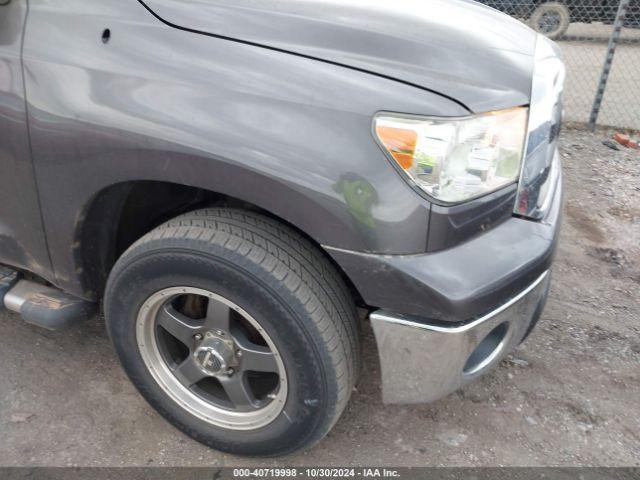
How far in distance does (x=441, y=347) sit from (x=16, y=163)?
4.99ft

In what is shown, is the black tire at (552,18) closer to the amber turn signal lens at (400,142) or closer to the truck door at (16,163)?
the amber turn signal lens at (400,142)

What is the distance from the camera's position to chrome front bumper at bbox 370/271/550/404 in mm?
1682

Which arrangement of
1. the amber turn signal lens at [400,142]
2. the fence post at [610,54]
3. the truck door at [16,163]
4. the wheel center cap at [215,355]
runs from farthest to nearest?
1. the fence post at [610,54]
2. the wheel center cap at [215,355]
3. the truck door at [16,163]
4. the amber turn signal lens at [400,142]

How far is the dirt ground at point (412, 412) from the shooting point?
7.13 feet

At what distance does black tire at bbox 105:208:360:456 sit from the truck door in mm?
385

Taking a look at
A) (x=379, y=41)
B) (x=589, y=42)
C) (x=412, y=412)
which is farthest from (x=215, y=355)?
(x=589, y=42)

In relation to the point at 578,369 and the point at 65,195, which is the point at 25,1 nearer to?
the point at 65,195

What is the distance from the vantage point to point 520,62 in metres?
1.88

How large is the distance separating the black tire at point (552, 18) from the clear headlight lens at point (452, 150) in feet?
30.2

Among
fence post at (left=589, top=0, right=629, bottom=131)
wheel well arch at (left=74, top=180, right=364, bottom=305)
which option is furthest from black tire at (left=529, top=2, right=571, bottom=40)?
wheel well arch at (left=74, top=180, right=364, bottom=305)

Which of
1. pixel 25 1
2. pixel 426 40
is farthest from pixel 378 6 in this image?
pixel 25 1

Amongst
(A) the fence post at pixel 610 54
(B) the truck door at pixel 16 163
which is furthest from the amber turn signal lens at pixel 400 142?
(A) the fence post at pixel 610 54

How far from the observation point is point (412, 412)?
93.9 inches

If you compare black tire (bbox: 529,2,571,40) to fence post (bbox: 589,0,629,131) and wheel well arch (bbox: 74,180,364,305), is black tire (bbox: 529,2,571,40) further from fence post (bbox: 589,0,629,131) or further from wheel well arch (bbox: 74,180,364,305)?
wheel well arch (bbox: 74,180,364,305)
